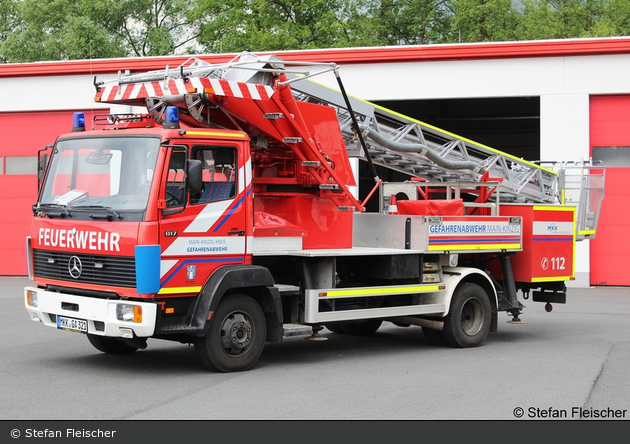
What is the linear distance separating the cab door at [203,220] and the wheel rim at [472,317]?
Answer: 12.6ft

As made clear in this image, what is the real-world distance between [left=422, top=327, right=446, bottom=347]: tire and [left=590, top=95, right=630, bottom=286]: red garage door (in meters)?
9.69

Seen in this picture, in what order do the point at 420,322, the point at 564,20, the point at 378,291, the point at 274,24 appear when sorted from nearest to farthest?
the point at 378,291 → the point at 420,322 → the point at 274,24 → the point at 564,20

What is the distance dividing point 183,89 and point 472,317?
5266 millimetres

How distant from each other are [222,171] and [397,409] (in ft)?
10.6

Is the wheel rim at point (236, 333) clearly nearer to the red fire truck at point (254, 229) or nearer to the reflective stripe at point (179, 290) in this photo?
the red fire truck at point (254, 229)

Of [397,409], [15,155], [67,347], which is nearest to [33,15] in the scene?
[15,155]

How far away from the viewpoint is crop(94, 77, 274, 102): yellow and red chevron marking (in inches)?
339

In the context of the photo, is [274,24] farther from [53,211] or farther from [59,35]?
[53,211]

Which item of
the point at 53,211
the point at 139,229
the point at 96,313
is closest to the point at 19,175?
the point at 53,211

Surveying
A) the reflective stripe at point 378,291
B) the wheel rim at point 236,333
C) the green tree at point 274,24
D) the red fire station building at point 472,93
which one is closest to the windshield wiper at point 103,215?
the wheel rim at point 236,333

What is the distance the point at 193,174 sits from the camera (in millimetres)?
8031

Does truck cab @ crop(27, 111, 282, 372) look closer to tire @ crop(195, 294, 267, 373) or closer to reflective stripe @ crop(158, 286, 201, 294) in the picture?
reflective stripe @ crop(158, 286, 201, 294)

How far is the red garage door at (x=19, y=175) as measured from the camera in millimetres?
21766
